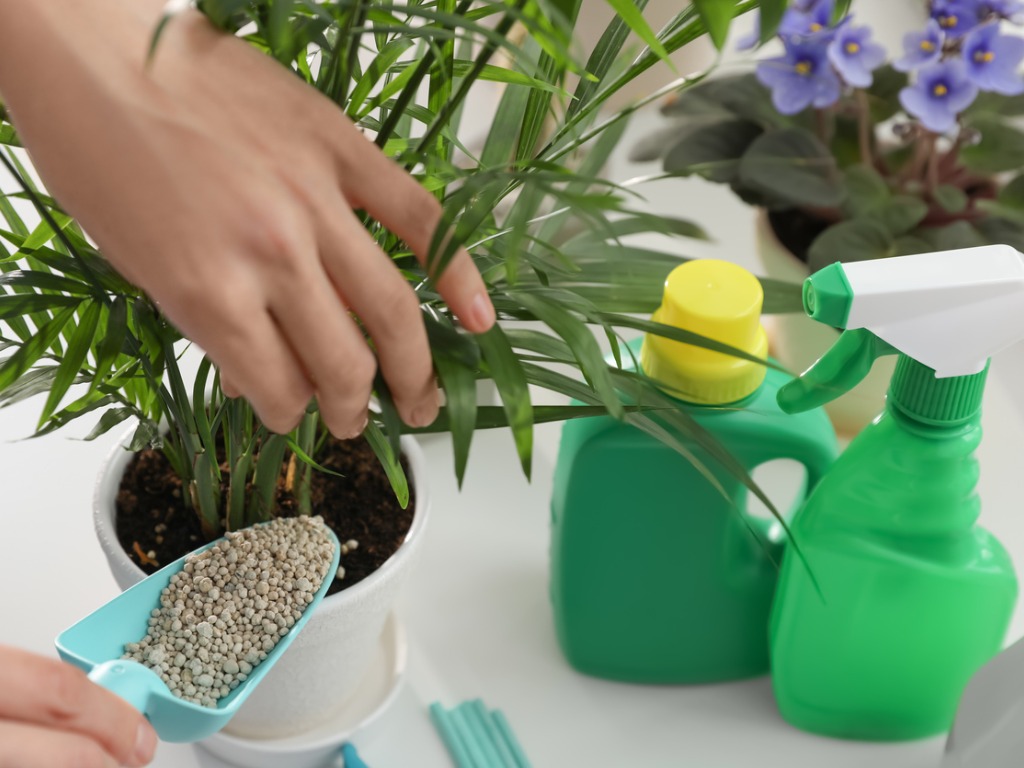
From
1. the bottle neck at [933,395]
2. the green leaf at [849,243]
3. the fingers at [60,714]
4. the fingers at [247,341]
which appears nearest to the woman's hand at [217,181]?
the fingers at [247,341]

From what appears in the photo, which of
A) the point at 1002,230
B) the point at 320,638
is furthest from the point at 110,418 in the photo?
the point at 1002,230

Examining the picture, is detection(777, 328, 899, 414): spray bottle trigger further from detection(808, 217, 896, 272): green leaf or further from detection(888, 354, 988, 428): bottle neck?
detection(808, 217, 896, 272): green leaf

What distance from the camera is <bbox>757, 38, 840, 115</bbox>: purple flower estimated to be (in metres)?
0.61

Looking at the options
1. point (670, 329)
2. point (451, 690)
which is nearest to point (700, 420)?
point (670, 329)

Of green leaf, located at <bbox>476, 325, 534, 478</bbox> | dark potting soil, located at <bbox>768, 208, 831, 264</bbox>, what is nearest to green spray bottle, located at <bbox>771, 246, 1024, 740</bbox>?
green leaf, located at <bbox>476, 325, 534, 478</bbox>

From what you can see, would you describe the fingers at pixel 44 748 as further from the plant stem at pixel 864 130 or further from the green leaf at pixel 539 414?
the plant stem at pixel 864 130

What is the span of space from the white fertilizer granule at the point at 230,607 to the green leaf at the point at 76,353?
0.09 meters

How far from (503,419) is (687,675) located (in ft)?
0.77

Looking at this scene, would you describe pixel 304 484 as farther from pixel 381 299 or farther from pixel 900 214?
pixel 900 214

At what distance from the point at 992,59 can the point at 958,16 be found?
30 millimetres

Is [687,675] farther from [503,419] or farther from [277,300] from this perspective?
[277,300]

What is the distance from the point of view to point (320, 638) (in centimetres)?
46

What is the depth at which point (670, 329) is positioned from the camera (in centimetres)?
38

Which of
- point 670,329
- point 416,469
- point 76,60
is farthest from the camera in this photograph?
point 416,469
